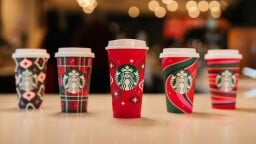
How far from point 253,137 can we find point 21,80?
26.3 inches

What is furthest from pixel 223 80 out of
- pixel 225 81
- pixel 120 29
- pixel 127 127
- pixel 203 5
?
pixel 120 29

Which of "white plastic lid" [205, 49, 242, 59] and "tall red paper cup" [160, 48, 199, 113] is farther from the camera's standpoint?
"white plastic lid" [205, 49, 242, 59]

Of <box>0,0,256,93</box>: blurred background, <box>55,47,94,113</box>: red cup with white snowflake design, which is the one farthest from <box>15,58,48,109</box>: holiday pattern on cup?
<box>0,0,256,93</box>: blurred background

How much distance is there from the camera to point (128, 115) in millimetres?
925

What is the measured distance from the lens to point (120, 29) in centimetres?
1092

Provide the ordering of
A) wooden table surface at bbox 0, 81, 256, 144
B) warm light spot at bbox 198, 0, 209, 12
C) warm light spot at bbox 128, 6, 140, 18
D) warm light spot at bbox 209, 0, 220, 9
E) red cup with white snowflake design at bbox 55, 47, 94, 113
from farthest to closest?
1. warm light spot at bbox 128, 6, 140, 18
2. warm light spot at bbox 198, 0, 209, 12
3. warm light spot at bbox 209, 0, 220, 9
4. red cup with white snowflake design at bbox 55, 47, 94, 113
5. wooden table surface at bbox 0, 81, 256, 144

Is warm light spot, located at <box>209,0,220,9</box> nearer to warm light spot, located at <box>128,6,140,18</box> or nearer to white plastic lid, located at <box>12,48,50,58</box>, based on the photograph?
warm light spot, located at <box>128,6,140,18</box>

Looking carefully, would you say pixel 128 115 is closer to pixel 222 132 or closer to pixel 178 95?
pixel 178 95

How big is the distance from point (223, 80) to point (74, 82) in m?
0.40

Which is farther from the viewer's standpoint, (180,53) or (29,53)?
(29,53)

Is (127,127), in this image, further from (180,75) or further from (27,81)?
(27,81)

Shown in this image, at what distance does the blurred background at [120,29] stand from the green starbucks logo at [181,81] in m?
1.45

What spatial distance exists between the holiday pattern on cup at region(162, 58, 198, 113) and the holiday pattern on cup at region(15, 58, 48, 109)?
13.6 inches

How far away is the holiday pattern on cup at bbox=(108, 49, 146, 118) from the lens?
0.91 meters
